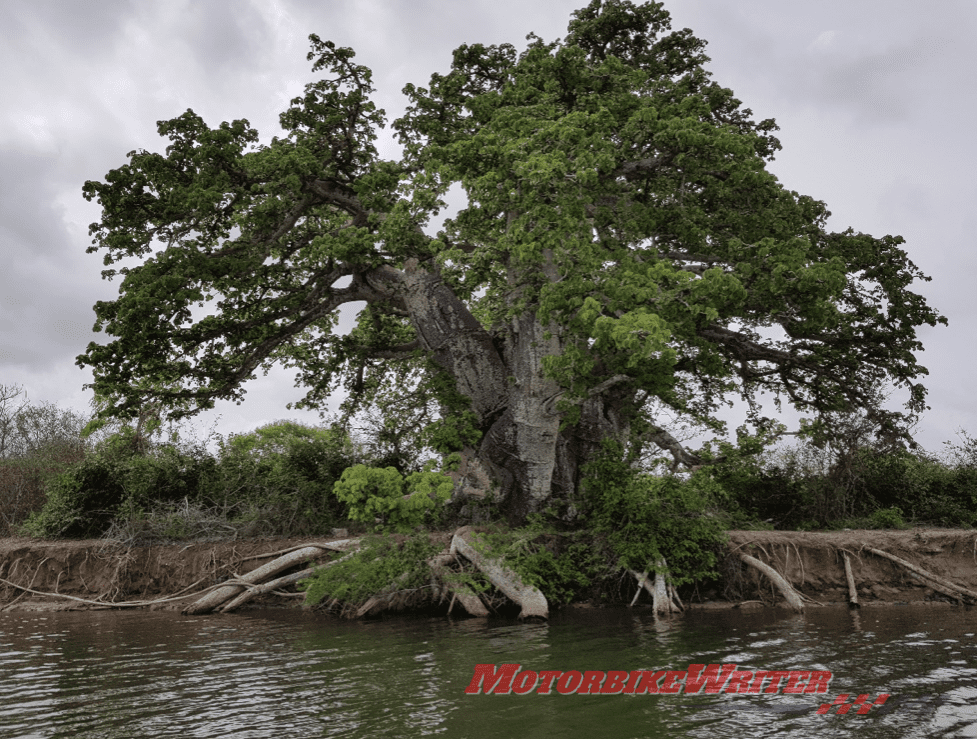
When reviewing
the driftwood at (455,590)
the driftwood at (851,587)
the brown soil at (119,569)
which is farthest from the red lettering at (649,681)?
the brown soil at (119,569)

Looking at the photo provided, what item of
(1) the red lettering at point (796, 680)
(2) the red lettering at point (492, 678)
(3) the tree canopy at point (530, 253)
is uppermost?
(3) the tree canopy at point (530, 253)

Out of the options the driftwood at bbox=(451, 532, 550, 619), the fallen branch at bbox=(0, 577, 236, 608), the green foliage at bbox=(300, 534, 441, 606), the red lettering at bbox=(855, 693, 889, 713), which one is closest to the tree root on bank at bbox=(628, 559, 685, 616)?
the driftwood at bbox=(451, 532, 550, 619)

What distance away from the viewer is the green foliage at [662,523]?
15250 millimetres

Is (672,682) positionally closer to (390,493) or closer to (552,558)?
(390,493)

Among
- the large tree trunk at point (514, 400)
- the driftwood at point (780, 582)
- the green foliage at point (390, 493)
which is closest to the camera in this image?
the green foliage at point (390, 493)

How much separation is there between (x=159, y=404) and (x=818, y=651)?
17075mm

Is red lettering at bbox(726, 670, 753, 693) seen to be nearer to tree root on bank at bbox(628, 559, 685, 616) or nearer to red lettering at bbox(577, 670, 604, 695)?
red lettering at bbox(577, 670, 604, 695)

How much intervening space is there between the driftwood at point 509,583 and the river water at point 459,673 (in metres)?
0.45

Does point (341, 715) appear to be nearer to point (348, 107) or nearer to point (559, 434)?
point (559, 434)

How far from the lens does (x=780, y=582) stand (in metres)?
15.3

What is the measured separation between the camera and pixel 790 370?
67.7 feet

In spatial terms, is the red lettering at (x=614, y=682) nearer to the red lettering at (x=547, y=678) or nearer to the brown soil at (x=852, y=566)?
the red lettering at (x=547, y=678)

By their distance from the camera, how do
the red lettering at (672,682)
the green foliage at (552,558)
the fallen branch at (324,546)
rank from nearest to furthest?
1. the red lettering at (672,682)
2. the green foliage at (552,558)
3. the fallen branch at (324,546)

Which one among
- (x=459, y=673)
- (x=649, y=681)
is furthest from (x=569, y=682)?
(x=459, y=673)
